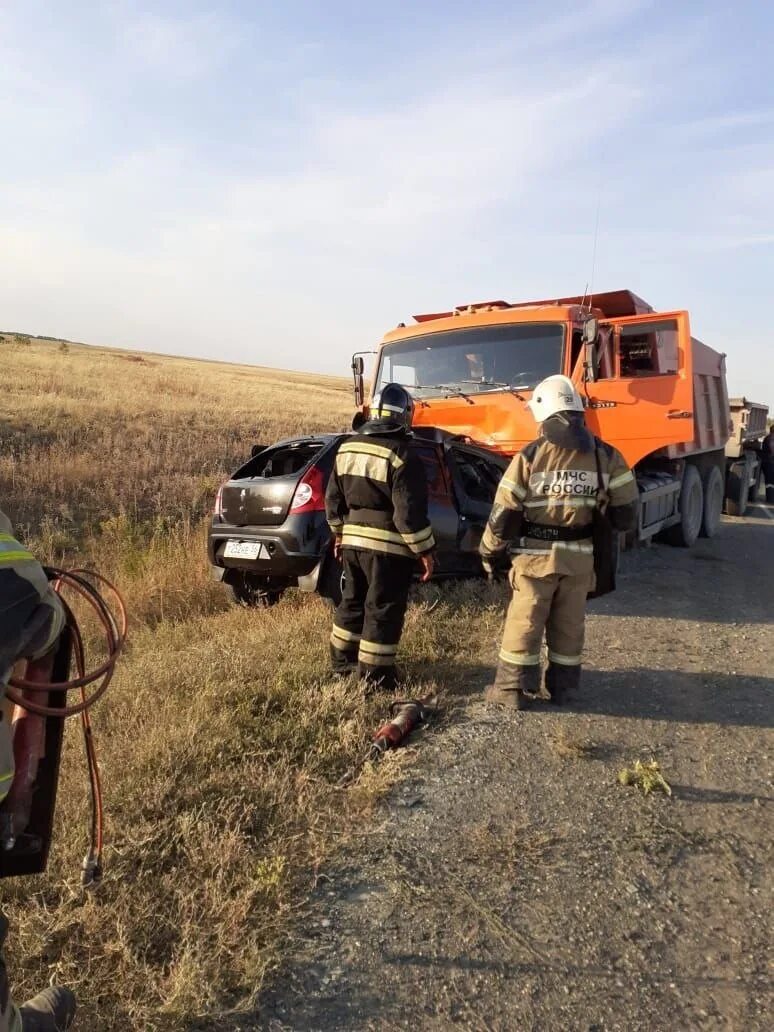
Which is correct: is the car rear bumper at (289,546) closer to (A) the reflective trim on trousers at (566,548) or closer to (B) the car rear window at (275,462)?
(B) the car rear window at (275,462)

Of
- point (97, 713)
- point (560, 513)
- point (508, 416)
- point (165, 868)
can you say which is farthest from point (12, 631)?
point (508, 416)

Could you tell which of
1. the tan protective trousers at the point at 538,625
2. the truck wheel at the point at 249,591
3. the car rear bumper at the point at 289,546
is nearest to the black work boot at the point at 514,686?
the tan protective trousers at the point at 538,625

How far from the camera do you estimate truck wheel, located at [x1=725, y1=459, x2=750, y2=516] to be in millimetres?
12716

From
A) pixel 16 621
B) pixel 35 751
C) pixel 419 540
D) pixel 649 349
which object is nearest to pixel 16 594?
pixel 16 621

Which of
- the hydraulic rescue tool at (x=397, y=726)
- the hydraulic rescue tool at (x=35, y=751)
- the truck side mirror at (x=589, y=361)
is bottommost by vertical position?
the hydraulic rescue tool at (x=397, y=726)

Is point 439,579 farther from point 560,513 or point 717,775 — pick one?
point 717,775

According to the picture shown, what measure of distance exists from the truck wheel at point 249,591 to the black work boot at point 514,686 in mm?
2441

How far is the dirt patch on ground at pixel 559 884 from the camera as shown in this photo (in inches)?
83.4

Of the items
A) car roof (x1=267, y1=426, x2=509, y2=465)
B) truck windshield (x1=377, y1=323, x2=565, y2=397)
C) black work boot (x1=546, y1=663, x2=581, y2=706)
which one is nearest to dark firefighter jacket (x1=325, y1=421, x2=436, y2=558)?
car roof (x1=267, y1=426, x2=509, y2=465)

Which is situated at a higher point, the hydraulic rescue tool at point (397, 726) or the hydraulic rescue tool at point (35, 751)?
the hydraulic rescue tool at point (35, 751)

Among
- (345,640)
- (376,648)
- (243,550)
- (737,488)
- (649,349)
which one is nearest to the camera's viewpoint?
(376,648)

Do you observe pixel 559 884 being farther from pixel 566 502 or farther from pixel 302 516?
pixel 302 516

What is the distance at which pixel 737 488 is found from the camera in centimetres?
1270

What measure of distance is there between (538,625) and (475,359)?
422 centimetres
